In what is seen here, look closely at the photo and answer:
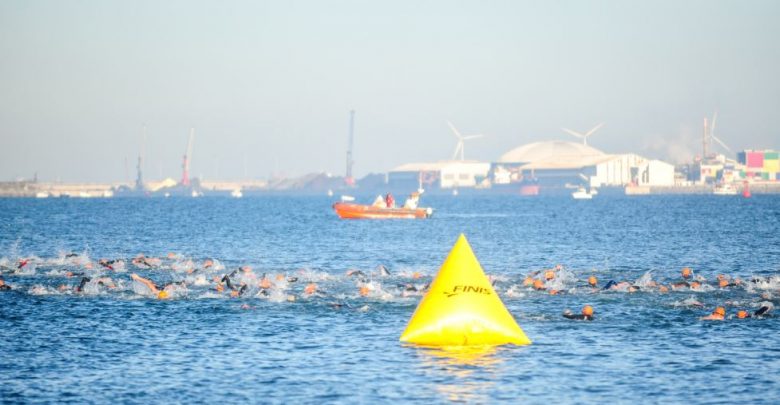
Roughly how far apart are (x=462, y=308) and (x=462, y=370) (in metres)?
2.22

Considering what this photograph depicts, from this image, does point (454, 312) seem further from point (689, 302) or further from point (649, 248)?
point (649, 248)

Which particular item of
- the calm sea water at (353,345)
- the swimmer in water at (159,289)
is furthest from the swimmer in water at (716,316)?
the swimmer in water at (159,289)

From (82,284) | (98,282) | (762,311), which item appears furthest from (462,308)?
(98,282)

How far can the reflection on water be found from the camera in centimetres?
2188

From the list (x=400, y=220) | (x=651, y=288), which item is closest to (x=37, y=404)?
(x=651, y=288)

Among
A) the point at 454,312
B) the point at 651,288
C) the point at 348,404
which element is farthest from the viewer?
the point at 651,288

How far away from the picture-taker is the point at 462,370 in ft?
78.2

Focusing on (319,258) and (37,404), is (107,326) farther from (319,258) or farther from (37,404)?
(319,258)

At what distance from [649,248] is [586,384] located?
50.0 meters

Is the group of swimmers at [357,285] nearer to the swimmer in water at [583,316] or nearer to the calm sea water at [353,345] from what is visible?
the swimmer in water at [583,316]

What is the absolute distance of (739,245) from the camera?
72250 millimetres

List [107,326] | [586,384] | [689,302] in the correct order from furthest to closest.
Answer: [689,302]
[107,326]
[586,384]

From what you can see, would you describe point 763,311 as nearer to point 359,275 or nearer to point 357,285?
point 357,285

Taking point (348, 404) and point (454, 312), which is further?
point (454, 312)
